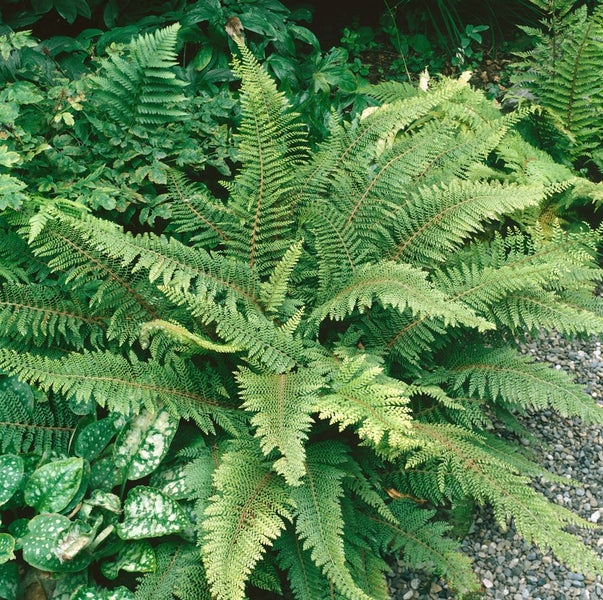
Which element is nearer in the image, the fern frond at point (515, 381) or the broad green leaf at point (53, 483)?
the broad green leaf at point (53, 483)

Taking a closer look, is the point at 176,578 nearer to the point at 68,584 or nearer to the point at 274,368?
the point at 68,584

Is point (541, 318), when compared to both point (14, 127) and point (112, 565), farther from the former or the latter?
point (14, 127)

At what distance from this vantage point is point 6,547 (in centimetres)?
205

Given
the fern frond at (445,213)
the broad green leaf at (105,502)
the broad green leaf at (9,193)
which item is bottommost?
the broad green leaf at (105,502)

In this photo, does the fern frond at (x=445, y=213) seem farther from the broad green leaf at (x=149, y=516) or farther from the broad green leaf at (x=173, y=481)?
the broad green leaf at (x=149, y=516)

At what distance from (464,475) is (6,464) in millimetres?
1523

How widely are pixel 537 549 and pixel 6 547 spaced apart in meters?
1.89

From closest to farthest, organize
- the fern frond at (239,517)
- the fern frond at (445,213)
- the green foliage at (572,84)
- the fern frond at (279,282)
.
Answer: the fern frond at (239,517) < the fern frond at (279,282) < the fern frond at (445,213) < the green foliage at (572,84)

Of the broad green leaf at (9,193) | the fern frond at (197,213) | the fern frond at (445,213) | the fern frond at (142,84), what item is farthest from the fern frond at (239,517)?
the fern frond at (142,84)

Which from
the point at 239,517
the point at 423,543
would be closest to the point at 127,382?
the point at 239,517

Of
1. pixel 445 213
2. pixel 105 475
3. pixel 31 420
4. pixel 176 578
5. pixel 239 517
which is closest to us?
pixel 239 517

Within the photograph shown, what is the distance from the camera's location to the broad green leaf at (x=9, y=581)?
2.10m

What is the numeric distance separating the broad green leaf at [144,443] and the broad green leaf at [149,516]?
0.08 metres

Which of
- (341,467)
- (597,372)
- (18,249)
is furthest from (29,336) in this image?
(597,372)
